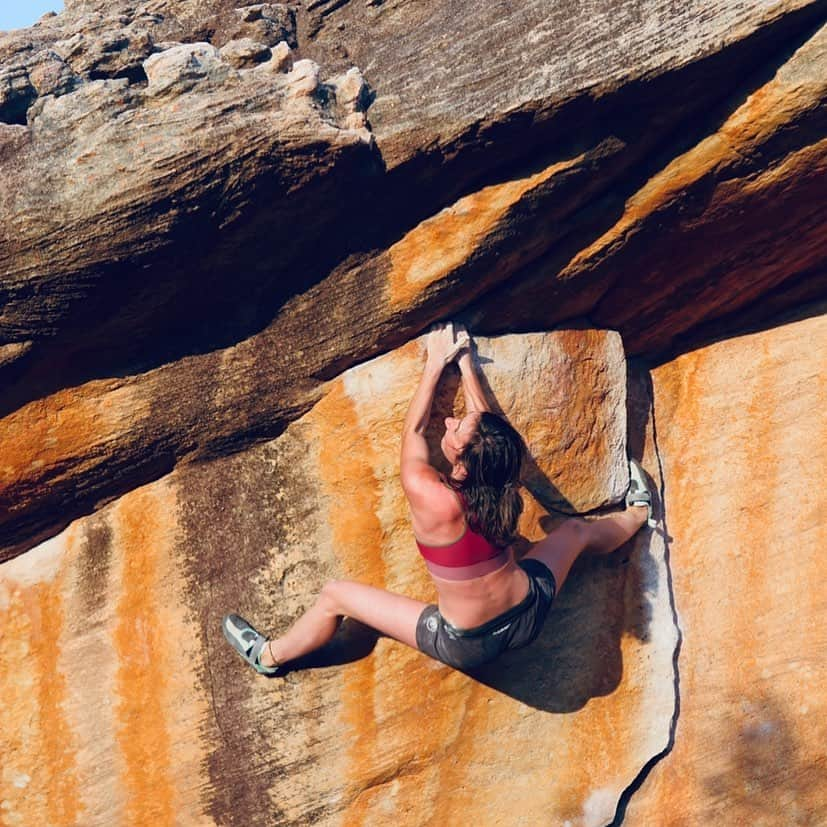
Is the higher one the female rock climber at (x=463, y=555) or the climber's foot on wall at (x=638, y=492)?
the female rock climber at (x=463, y=555)

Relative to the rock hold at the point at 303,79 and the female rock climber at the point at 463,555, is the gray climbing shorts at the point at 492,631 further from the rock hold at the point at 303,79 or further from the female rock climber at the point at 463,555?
the rock hold at the point at 303,79

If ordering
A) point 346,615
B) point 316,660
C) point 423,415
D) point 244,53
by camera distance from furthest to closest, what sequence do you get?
point 316,660 < point 346,615 < point 423,415 < point 244,53

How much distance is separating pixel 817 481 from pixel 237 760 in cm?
353

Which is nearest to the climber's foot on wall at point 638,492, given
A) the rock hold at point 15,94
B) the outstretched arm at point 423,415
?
Result: the outstretched arm at point 423,415

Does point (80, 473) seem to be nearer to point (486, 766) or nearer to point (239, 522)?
point (239, 522)

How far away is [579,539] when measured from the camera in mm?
4918

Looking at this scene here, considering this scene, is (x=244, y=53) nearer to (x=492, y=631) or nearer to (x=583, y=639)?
(x=492, y=631)

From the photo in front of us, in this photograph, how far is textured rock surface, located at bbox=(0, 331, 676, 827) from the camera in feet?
16.3

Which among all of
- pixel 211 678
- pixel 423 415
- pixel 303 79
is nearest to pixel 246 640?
pixel 211 678

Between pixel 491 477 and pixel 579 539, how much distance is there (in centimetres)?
83

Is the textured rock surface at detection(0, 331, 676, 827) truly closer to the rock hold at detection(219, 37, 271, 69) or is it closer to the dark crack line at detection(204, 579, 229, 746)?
the dark crack line at detection(204, 579, 229, 746)

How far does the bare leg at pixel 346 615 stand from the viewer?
15.6 feet

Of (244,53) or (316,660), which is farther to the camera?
(316,660)

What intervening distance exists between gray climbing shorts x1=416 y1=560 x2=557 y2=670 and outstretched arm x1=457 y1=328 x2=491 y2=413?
81 cm
